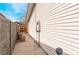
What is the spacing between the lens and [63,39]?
105 inches

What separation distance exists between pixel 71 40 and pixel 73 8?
58cm

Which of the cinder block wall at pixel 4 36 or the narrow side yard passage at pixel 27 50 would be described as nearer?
the cinder block wall at pixel 4 36

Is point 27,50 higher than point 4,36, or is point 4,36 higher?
point 4,36

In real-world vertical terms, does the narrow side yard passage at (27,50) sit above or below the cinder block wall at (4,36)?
below

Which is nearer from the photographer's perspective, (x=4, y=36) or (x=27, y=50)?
(x=4, y=36)

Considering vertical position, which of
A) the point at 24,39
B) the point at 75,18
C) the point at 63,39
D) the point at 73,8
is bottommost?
the point at 24,39

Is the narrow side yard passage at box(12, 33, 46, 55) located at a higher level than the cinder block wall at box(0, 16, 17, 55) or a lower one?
lower

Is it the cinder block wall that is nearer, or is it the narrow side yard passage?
the cinder block wall
